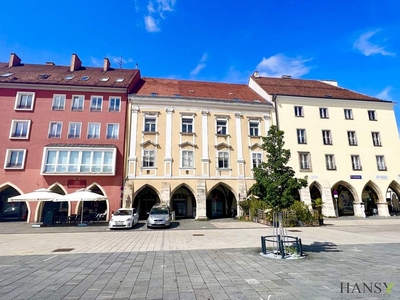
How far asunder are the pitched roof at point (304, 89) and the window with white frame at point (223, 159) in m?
10.1

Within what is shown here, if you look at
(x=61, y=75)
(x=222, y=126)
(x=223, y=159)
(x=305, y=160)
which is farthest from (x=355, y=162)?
(x=61, y=75)

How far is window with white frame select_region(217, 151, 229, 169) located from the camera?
23.9 metres

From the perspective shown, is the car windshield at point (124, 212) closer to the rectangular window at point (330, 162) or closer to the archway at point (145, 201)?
the archway at point (145, 201)

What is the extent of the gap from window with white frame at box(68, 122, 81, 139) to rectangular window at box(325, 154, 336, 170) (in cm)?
2807

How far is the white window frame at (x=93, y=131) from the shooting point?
73.9ft

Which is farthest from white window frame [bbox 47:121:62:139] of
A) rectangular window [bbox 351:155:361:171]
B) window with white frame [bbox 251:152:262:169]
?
rectangular window [bbox 351:155:361:171]

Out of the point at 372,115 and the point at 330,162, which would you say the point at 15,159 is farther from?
the point at 372,115

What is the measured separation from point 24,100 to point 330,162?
1384 inches

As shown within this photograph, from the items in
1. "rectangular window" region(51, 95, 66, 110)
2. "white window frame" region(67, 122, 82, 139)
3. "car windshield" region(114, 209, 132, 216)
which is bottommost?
"car windshield" region(114, 209, 132, 216)

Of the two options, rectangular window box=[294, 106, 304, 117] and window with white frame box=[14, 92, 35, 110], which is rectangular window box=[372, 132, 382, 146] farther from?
window with white frame box=[14, 92, 35, 110]

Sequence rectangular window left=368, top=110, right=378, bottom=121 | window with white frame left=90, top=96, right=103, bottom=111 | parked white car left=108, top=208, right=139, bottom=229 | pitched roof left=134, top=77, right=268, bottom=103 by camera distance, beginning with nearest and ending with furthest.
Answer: parked white car left=108, top=208, right=139, bottom=229 → window with white frame left=90, top=96, right=103, bottom=111 → pitched roof left=134, top=77, right=268, bottom=103 → rectangular window left=368, top=110, right=378, bottom=121

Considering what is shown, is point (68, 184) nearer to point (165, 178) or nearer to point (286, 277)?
point (165, 178)

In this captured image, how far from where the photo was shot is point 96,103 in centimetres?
2355

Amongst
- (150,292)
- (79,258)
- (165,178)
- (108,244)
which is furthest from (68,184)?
(150,292)
